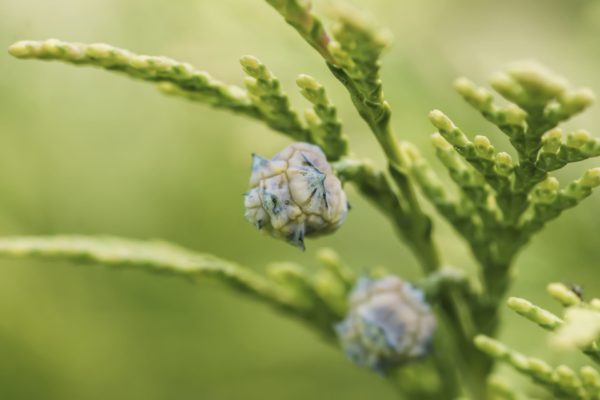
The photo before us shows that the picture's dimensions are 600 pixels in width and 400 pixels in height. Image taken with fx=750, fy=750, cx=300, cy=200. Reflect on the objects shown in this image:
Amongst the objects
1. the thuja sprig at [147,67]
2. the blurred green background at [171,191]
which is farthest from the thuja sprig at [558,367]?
the blurred green background at [171,191]

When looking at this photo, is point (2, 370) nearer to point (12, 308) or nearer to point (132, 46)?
point (12, 308)

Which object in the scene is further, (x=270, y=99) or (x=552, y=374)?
(x=270, y=99)

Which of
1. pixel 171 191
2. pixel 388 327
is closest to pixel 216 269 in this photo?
pixel 388 327

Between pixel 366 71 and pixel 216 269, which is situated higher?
pixel 366 71

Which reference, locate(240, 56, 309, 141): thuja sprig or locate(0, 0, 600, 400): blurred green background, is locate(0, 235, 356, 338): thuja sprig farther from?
locate(0, 0, 600, 400): blurred green background

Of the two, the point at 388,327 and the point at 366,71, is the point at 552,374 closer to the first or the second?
the point at 388,327

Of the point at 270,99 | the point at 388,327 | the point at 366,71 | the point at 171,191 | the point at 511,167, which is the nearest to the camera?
the point at 366,71

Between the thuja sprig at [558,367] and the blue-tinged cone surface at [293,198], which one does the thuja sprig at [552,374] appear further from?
the blue-tinged cone surface at [293,198]

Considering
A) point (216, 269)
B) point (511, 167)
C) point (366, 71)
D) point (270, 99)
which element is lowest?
point (216, 269)

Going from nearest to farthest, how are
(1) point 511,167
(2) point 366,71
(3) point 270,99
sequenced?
(2) point 366,71, (1) point 511,167, (3) point 270,99
